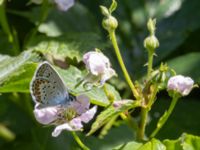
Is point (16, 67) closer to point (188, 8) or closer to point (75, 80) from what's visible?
point (75, 80)

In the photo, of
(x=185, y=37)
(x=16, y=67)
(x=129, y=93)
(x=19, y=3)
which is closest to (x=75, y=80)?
(x=16, y=67)

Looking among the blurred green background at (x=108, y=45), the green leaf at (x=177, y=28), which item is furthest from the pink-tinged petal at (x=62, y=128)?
the green leaf at (x=177, y=28)

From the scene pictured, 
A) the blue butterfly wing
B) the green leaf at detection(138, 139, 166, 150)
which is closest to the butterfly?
the blue butterfly wing

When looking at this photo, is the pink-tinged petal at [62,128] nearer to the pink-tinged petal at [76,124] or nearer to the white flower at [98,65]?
the pink-tinged petal at [76,124]

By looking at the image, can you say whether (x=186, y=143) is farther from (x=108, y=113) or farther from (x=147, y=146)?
(x=108, y=113)

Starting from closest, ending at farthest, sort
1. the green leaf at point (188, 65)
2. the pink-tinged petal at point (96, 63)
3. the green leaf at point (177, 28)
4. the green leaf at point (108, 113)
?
the green leaf at point (108, 113) < the pink-tinged petal at point (96, 63) < the green leaf at point (188, 65) < the green leaf at point (177, 28)
